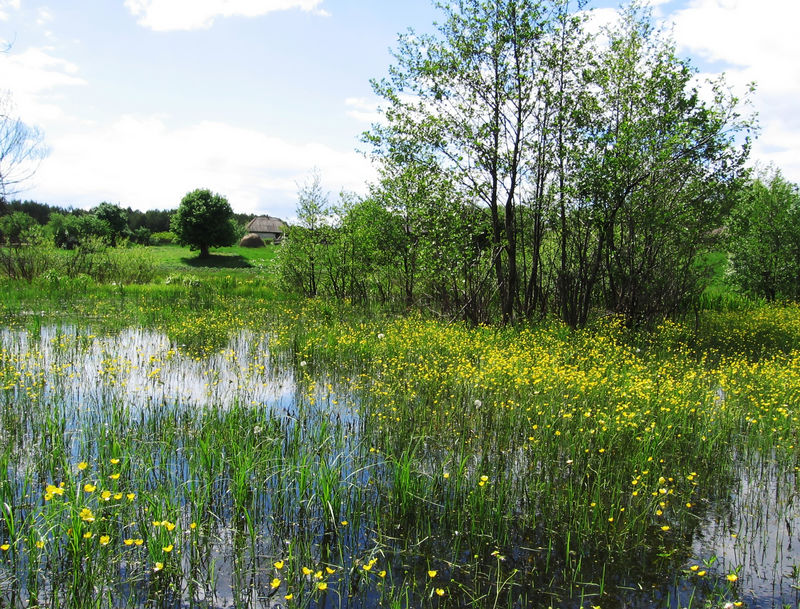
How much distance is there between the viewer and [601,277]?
16.7m

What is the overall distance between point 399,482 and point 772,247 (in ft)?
94.7

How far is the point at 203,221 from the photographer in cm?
6234

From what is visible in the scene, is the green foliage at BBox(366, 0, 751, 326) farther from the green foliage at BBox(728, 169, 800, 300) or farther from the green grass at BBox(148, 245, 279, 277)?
the green grass at BBox(148, 245, 279, 277)

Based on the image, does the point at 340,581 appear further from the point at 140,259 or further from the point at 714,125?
the point at 140,259

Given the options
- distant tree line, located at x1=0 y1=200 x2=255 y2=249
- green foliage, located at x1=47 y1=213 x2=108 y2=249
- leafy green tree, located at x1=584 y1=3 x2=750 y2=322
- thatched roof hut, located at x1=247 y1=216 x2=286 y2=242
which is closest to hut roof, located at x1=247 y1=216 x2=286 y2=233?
thatched roof hut, located at x1=247 y1=216 x2=286 y2=242

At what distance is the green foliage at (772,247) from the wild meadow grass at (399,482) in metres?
18.7

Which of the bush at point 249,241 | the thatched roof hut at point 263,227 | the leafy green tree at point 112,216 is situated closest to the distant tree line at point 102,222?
the leafy green tree at point 112,216

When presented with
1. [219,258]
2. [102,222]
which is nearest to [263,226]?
[102,222]

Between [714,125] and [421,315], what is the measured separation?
32.6 feet

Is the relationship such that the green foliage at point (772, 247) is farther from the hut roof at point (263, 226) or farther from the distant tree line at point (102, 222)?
the hut roof at point (263, 226)

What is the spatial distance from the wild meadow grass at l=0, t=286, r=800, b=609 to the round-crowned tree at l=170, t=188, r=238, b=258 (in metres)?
54.3

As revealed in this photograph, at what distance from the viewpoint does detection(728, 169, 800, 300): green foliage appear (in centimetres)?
2614

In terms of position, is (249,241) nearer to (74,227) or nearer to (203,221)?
(203,221)

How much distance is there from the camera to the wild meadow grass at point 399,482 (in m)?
3.90
